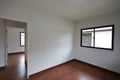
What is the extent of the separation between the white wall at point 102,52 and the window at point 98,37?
173 millimetres

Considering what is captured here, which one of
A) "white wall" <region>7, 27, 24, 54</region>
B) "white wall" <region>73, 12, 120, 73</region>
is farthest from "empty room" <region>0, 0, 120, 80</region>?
"white wall" <region>7, 27, 24, 54</region>

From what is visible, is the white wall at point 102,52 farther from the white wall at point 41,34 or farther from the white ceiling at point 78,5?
the white wall at point 41,34

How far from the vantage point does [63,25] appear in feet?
11.8

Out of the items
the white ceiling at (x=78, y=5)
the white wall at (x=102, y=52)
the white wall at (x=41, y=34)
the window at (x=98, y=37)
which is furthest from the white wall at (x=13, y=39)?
the window at (x=98, y=37)

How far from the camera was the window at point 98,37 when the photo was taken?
286cm

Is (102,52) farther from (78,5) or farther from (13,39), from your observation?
(13,39)

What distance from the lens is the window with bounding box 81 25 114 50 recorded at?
286 cm

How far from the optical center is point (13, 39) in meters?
5.89

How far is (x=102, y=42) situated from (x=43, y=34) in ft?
9.03

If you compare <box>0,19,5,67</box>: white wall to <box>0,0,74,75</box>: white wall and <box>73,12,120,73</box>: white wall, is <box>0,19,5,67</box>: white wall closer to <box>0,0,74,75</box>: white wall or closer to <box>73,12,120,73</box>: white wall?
<box>0,0,74,75</box>: white wall

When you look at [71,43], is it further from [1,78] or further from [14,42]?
[14,42]


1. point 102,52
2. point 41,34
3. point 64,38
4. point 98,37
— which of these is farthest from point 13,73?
point 98,37

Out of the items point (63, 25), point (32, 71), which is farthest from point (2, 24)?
point (63, 25)

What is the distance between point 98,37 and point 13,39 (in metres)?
6.59
